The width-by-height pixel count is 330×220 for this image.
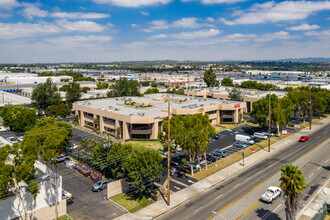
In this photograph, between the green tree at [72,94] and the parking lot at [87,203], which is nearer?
the parking lot at [87,203]

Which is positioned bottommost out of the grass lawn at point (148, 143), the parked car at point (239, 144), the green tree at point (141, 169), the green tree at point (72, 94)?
the grass lawn at point (148, 143)

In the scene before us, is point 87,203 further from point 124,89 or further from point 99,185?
point 124,89

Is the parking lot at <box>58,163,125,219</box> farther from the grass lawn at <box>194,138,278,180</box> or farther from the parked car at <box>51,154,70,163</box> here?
the grass lawn at <box>194,138,278,180</box>

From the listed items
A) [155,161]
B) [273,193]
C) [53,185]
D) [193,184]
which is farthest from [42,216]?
[273,193]

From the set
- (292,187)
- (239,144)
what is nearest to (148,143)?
(239,144)

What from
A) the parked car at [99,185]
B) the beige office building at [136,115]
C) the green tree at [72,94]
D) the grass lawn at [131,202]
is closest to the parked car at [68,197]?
the parked car at [99,185]

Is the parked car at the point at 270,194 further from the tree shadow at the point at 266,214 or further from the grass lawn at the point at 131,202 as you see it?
the grass lawn at the point at 131,202

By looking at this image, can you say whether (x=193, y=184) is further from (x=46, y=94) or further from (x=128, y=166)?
(x=46, y=94)
